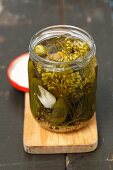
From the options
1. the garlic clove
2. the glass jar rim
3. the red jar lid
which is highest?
the glass jar rim

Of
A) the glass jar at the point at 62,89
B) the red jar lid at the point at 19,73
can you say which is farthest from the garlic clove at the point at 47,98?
the red jar lid at the point at 19,73

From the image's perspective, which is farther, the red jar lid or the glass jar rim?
the red jar lid

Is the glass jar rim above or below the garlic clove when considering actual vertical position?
above

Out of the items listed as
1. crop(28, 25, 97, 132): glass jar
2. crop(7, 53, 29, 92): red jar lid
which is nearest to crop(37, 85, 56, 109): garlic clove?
crop(28, 25, 97, 132): glass jar

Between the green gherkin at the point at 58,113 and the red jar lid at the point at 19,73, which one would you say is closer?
the green gherkin at the point at 58,113

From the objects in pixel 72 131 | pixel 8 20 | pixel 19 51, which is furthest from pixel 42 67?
pixel 8 20

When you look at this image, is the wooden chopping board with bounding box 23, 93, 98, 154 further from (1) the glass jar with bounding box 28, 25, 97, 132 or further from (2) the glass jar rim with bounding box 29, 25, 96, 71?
(2) the glass jar rim with bounding box 29, 25, 96, 71

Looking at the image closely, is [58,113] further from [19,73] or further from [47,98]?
[19,73]

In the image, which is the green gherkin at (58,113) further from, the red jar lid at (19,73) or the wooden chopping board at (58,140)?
the red jar lid at (19,73)

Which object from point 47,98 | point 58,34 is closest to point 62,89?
point 47,98
